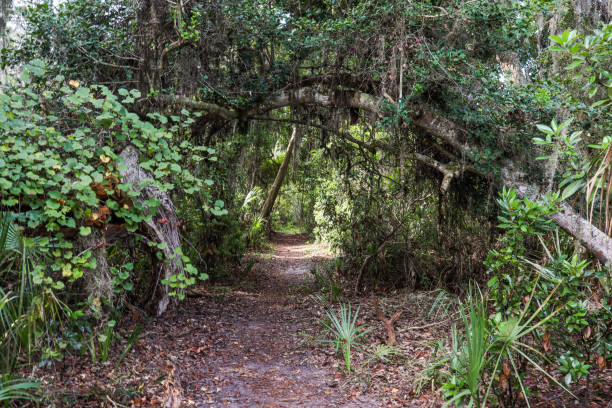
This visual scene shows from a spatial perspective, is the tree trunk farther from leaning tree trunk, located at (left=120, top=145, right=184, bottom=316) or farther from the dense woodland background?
leaning tree trunk, located at (left=120, top=145, right=184, bottom=316)

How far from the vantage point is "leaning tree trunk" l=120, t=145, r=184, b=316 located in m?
4.62

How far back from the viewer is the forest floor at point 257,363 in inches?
147

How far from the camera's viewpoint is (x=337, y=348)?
4.91 m

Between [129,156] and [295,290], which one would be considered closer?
[129,156]

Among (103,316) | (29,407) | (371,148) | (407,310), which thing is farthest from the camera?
(371,148)

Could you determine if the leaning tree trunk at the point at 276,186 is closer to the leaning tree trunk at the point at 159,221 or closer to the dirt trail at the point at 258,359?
the dirt trail at the point at 258,359

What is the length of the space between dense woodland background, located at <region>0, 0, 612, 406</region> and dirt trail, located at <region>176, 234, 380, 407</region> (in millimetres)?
925

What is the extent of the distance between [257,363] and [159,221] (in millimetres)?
2057

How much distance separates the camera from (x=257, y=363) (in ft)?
16.4

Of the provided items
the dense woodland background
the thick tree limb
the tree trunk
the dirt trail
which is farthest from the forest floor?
the thick tree limb

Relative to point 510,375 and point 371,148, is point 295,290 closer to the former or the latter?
point 371,148

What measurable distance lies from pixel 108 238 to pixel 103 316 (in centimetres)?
81

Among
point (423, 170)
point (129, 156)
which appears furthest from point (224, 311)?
point (423, 170)

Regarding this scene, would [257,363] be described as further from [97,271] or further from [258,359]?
[97,271]
